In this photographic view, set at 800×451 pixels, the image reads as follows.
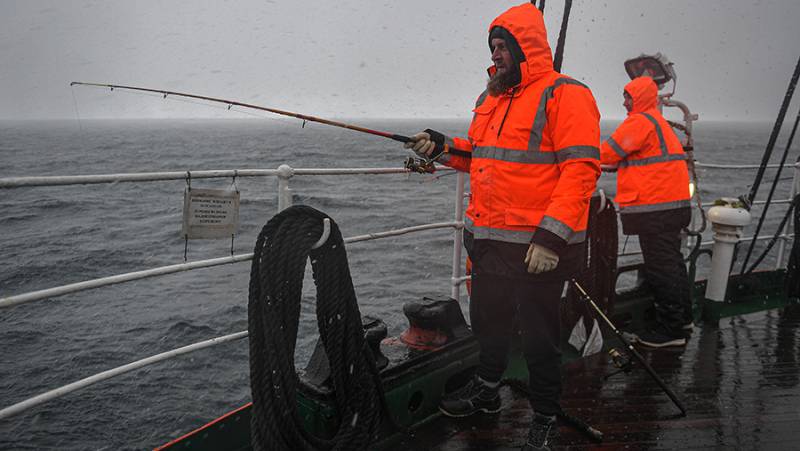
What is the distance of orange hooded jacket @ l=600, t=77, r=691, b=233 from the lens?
3.36m

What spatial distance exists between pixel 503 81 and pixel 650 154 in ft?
5.50

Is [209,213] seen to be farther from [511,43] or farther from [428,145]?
[511,43]

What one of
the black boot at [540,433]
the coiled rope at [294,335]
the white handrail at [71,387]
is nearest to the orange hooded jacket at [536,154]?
the coiled rope at [294,335]

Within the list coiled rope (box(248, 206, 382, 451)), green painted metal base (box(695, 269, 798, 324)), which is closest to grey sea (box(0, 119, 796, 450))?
green painted metal base (box(695, 269, 798, 324))

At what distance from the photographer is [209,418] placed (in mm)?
6871

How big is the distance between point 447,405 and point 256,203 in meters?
21.5

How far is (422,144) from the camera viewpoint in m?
2.38

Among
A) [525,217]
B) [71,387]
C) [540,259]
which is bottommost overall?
[71,387]

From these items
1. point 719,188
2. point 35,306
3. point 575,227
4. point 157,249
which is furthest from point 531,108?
point 719,188

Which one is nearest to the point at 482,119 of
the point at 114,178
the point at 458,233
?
the point at 458,233

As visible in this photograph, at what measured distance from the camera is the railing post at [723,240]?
3941 mm

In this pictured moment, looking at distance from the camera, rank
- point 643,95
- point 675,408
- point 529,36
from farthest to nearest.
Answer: point 643,95 < point 675,408 < point 529,36

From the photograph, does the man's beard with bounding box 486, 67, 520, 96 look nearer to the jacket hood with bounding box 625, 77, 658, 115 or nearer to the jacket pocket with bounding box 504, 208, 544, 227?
the jacket pocket with bounding box 504, 208, 544, 227

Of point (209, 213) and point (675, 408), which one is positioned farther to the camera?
point (675, 408)
